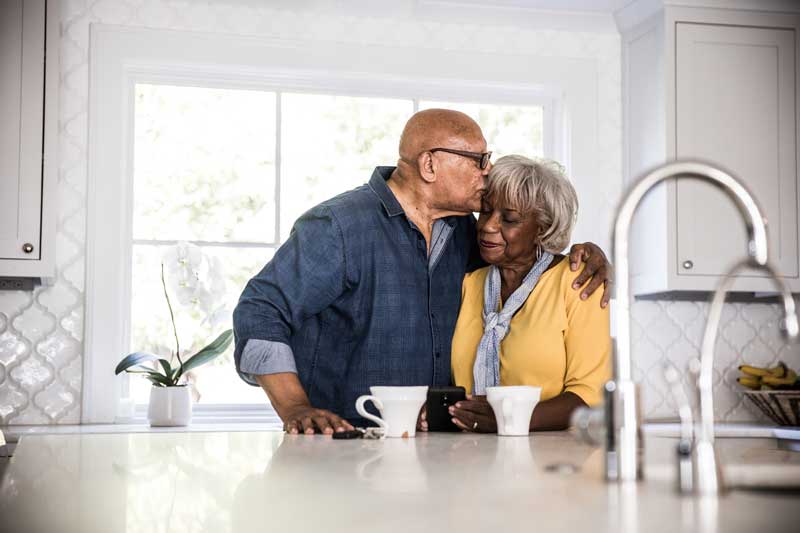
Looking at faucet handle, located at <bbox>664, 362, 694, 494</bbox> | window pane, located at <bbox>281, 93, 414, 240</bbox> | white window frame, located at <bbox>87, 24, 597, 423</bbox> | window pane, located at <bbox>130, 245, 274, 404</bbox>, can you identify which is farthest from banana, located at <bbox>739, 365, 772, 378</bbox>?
faucet handle, located at <bbox>664, 362, 694, 494</bbox>

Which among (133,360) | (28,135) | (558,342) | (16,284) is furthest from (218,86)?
(558,342)

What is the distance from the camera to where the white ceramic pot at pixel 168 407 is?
314cm

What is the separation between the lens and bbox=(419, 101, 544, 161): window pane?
3.88m

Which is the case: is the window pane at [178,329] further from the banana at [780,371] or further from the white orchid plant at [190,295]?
the banana at [780,371]

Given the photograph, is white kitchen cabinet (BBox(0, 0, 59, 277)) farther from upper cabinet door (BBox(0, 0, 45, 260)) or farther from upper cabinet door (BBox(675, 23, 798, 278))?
upper cabinet door (BBox(675, 23, 798, 278))

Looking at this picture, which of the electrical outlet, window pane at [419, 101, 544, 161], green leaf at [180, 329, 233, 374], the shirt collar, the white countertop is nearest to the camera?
the white countertop

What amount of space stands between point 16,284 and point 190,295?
0.62 meters

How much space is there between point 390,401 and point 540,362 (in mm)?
563

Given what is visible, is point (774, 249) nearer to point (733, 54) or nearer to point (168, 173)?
point (733, 54)

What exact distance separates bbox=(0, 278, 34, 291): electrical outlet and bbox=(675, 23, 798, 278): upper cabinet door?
2366 millimetres

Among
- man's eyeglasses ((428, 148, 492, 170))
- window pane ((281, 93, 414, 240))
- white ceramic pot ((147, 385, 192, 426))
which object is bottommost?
white ceramic pot ((147, 385, 192, 426))

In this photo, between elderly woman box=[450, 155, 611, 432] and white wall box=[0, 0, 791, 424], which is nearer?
elderly woman box=[450, 155, 611, 432]

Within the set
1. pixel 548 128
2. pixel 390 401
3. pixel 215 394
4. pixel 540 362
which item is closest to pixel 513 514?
pixel 390 401

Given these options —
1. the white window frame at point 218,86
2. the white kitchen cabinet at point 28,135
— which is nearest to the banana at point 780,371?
the white window frame at point 218,86
